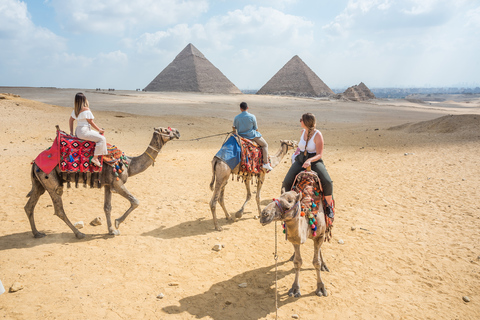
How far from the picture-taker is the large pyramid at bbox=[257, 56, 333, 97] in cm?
7506

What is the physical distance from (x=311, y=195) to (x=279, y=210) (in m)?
0.83

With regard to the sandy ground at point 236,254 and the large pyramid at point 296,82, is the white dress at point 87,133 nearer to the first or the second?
the sandy ground at point 236,254

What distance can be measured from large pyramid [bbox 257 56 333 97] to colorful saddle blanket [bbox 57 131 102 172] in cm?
7145

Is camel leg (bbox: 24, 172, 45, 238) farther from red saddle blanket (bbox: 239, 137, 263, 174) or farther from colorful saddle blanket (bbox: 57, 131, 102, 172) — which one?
red saddle blanket (bbox: 239, 137, 263, 174)

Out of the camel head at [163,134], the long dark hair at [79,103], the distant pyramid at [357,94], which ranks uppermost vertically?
the distant pyramid at [357,94]

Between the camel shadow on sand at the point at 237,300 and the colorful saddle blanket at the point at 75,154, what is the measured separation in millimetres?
2802

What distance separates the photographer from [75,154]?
5.62m

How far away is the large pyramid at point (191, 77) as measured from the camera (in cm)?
7544

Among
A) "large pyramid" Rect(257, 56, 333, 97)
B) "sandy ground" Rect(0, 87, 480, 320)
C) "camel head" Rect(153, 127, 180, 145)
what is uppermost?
"large pyramid" Rect(257, 56, 333, 97)

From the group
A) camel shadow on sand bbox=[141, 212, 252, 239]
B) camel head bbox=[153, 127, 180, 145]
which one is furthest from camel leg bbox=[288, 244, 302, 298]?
camel head bbox=[153, 127, 180, 145]

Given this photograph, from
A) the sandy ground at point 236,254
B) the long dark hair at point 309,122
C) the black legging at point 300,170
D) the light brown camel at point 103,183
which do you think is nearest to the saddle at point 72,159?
the light brown camel at point 103,183

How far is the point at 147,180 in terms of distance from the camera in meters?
9.60

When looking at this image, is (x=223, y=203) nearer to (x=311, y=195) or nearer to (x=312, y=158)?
(x=312, y=158)

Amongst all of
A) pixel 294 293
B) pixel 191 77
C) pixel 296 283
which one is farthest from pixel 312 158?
pixel 191 77
